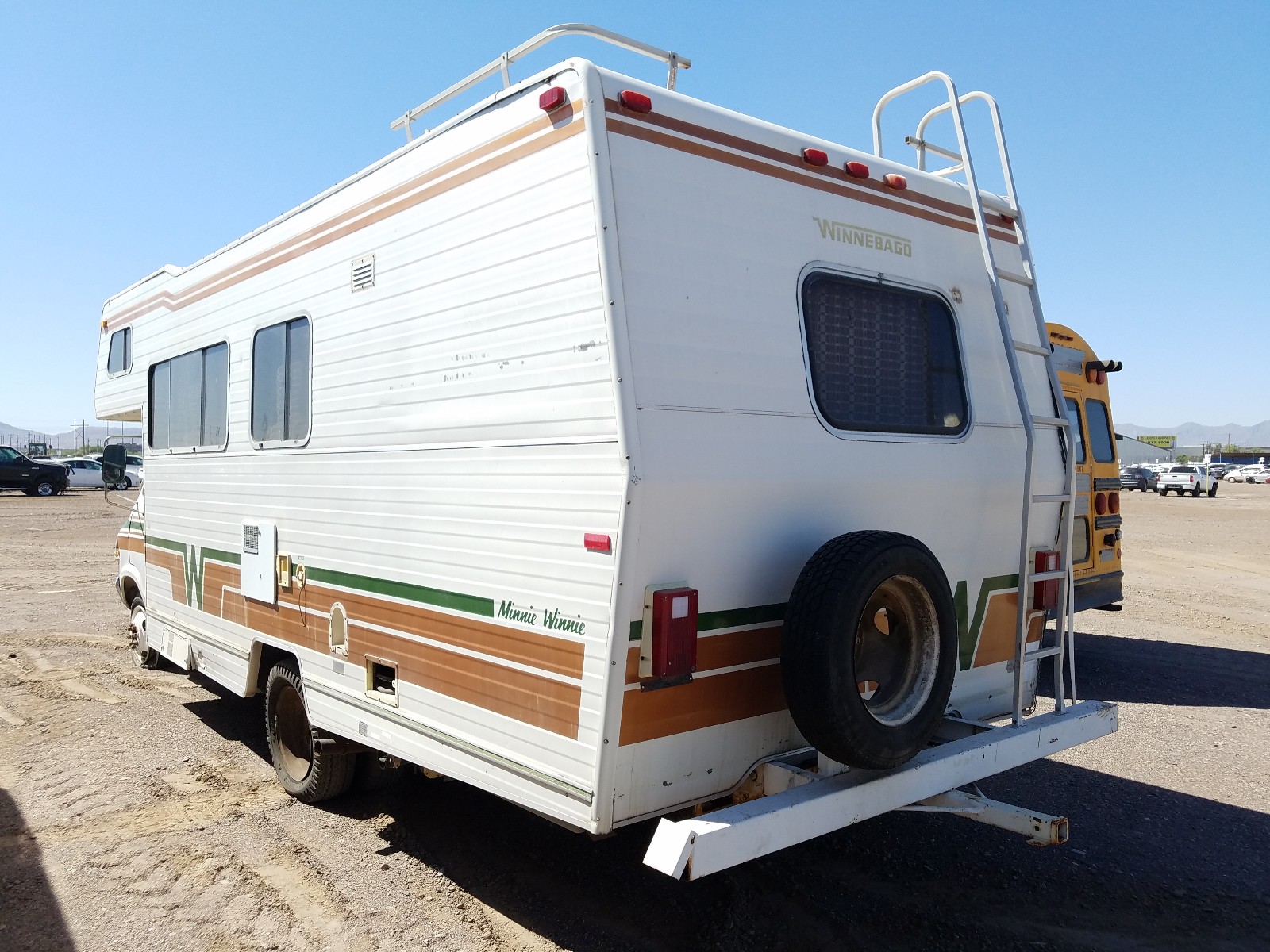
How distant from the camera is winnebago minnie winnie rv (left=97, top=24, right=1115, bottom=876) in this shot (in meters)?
3.00

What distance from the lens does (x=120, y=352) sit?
7402mm

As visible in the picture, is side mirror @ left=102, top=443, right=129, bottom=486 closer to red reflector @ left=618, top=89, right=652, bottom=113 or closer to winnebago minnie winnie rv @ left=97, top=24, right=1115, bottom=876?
winnebago minnie winnie rv @ left=97, top=24, right=1115, bottom=876

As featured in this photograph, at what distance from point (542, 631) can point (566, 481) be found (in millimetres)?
515

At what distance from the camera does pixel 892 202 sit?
3.92m

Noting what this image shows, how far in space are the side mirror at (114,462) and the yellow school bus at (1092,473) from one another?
769cm

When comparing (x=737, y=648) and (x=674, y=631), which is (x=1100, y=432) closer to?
(x=737, y=648)

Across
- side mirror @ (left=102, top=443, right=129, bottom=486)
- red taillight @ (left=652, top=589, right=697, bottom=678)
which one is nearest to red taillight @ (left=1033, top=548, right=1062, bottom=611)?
red taillight @ (left=652, top=589, right=697, bottom=678)

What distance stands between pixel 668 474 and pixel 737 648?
0.72m

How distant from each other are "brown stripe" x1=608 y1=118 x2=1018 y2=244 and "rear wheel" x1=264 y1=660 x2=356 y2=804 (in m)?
3.11

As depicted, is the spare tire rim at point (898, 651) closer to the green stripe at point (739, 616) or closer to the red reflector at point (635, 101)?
the green stripe at point (739, 616)

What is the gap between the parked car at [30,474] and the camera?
100ft

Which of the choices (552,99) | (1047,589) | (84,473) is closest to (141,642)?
(552,99)

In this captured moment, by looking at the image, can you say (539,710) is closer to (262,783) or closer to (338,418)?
(338,418)

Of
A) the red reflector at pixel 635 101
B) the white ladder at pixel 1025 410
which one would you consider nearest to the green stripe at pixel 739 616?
the white ladder at pixel 1025 410
